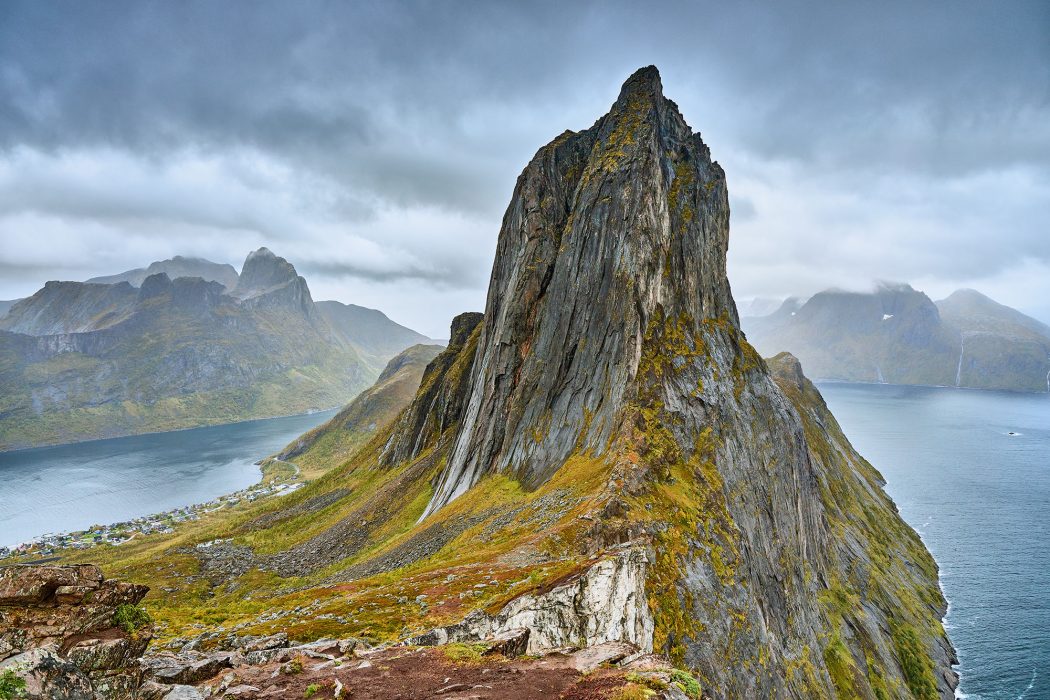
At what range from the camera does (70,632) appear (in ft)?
42.0

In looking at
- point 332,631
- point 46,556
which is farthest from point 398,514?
point 46,556

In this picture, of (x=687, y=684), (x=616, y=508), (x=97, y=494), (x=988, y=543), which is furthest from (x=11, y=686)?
(x=97, y=494)

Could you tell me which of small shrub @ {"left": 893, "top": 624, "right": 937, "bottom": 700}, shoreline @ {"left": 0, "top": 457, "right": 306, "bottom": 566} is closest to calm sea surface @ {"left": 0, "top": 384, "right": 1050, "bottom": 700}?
small shrub @ {"left": 893, "top": 624, "right": 937, "bottom": 700}

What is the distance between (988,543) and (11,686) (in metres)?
143

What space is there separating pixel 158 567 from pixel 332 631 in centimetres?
6511

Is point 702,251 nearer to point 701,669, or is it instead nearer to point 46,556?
point 701,669

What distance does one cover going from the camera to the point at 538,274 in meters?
60.6

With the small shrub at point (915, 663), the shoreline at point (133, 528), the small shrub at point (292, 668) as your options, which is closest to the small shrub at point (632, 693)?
the small shrub at point (292, 668)

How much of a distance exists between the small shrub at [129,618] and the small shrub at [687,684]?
15184 millimetres

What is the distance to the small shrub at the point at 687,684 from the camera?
13161mm

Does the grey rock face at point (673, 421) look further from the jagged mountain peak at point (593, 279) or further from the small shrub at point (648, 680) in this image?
the small shrub at point (648, 680)

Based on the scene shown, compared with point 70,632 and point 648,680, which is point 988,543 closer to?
point 648,680

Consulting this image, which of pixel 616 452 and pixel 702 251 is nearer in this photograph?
pixel 616 452

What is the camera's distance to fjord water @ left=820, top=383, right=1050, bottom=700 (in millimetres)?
65250
